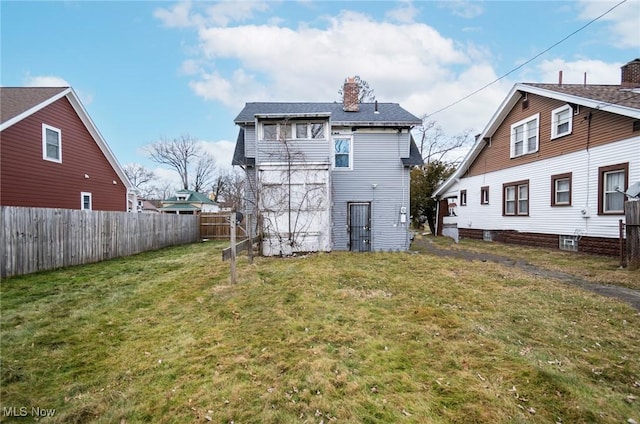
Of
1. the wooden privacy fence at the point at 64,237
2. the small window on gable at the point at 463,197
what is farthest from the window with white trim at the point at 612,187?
the wooden privacy fence at the point at 64,237

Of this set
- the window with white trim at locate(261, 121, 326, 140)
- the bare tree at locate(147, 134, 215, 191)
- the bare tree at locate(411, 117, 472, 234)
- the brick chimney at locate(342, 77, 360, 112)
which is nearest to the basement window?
the brick chimney at locate(342, 77, 360, 112)

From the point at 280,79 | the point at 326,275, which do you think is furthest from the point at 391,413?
the point at 280,79

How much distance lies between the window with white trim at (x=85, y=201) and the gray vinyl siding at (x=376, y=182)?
483 inches

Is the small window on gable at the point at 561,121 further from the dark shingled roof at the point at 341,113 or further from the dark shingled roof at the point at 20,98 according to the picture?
the dark shingled roof at the point at 20,98

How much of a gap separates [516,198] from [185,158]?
4468 centimetres

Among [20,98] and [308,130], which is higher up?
[20,98]

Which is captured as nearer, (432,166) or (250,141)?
(250,141)

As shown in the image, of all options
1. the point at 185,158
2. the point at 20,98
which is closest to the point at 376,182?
the point at 20,98

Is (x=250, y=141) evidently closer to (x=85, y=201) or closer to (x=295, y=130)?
(x=295, y=130)

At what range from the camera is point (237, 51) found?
14.0 metres

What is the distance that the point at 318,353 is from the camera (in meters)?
3.58

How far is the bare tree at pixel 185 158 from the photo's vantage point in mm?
44381

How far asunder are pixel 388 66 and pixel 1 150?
1974cm

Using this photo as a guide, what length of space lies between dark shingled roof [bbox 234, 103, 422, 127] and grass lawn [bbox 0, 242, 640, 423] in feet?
25.9
